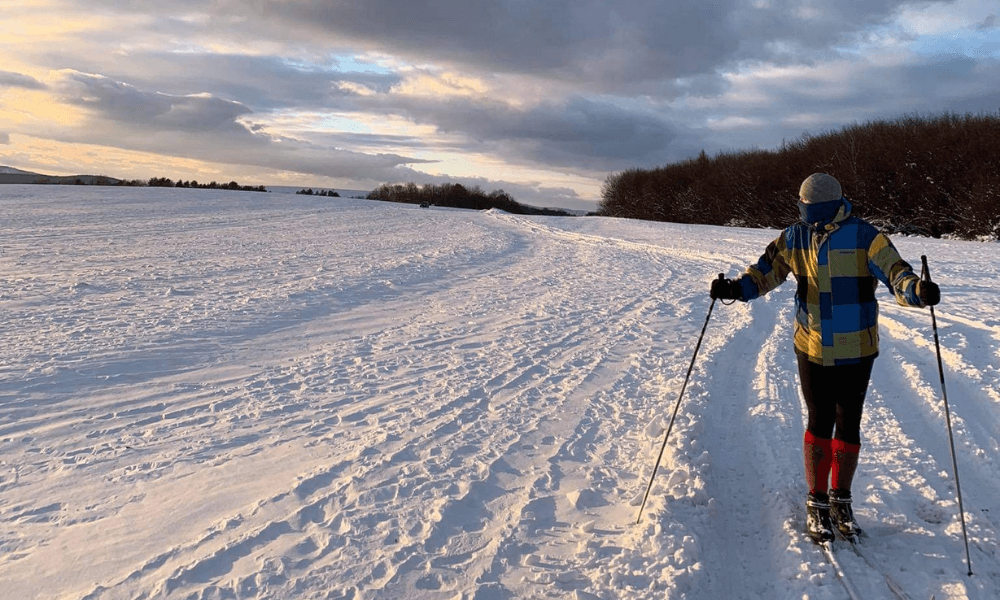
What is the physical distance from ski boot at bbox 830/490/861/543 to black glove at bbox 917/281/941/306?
122 cm

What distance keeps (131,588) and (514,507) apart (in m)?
2.15

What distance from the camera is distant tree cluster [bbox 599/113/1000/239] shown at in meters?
27.4

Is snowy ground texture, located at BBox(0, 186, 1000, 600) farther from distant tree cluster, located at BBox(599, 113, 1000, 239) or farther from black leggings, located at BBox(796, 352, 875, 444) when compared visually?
distant tree cluster, located at BBox(599, 113, 1000, 239)

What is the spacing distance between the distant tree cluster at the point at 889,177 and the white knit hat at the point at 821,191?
85.9ft

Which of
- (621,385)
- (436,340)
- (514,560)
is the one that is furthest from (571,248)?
(514,560)

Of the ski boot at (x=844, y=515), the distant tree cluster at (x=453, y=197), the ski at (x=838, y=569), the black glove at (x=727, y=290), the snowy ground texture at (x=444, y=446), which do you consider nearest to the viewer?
the ski at (x=838, y=569)

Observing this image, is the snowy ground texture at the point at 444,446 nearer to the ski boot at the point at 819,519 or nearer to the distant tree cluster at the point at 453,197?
the ski boot at the point at 819,519

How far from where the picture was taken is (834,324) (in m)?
3.69

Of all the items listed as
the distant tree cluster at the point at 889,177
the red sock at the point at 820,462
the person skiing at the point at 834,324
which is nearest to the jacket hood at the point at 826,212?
the person skiing at the point at 834,324

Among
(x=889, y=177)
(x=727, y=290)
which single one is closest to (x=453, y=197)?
(x=889, y=177)

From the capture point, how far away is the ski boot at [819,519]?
3.72 meters

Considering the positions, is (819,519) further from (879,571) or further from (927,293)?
(927,293)

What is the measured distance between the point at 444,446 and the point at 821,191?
317cm

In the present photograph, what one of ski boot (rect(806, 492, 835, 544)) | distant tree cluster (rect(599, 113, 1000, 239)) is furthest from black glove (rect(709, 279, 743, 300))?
distant tree cluster (rect(599, 113, 1000, 239))
